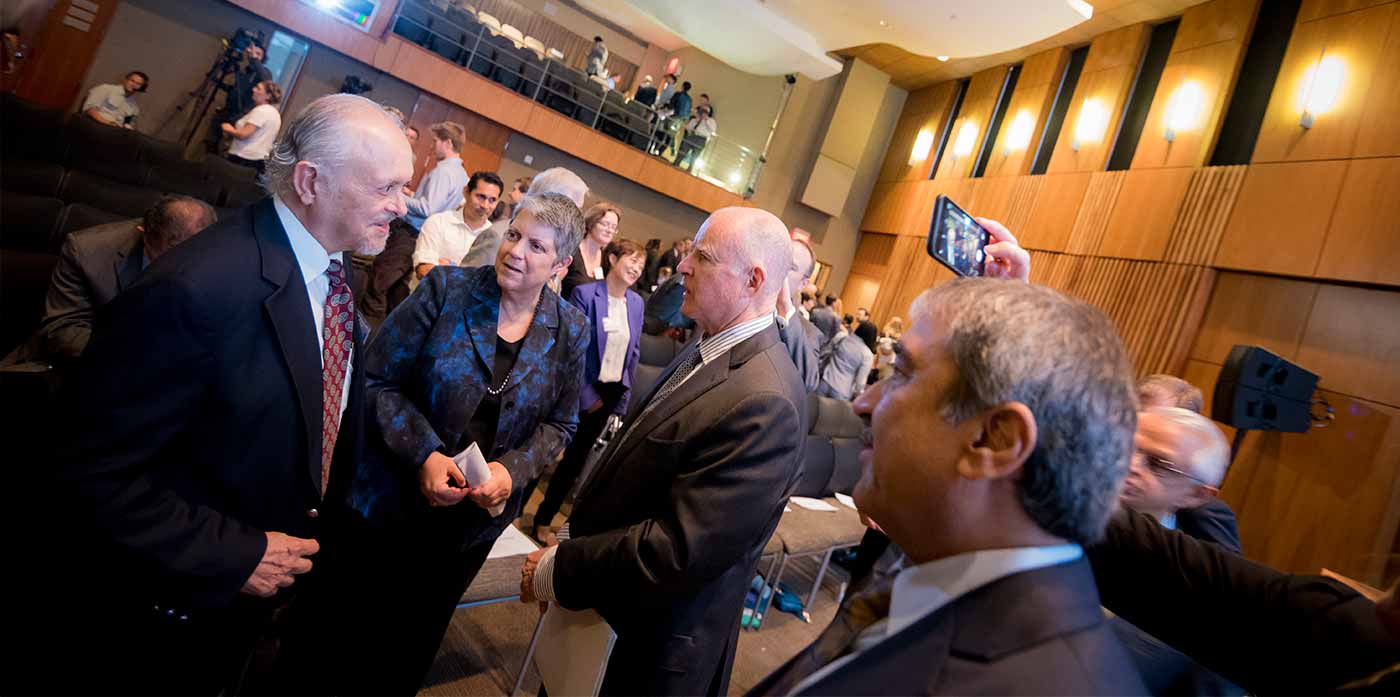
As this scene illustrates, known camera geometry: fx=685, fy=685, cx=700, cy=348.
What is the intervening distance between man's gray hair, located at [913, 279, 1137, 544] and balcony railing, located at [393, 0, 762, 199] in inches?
423

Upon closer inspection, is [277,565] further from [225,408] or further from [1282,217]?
[1282,217]

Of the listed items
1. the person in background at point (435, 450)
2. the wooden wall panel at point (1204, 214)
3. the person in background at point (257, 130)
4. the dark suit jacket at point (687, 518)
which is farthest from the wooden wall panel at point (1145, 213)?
the person in background at point (257, 130)

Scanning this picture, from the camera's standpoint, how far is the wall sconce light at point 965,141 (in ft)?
39.3

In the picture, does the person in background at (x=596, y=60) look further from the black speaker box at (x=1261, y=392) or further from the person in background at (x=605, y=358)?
the black speaker box at (x=1261, y=392)

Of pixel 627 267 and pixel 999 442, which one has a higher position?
pixel 627 267

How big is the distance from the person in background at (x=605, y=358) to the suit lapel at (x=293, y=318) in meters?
2.20

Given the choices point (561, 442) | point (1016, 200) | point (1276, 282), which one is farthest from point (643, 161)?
point (561, 442)

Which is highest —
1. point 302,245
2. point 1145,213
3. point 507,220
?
point 1145,213

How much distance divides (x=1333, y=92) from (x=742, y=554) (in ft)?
28.8

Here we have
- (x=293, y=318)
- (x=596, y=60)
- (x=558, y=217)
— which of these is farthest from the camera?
(x=596, y=60)

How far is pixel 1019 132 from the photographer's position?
36.0ft

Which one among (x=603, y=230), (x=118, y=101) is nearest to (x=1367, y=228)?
(x=603, y=230)

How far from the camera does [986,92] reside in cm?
1210

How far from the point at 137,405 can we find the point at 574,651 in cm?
100
